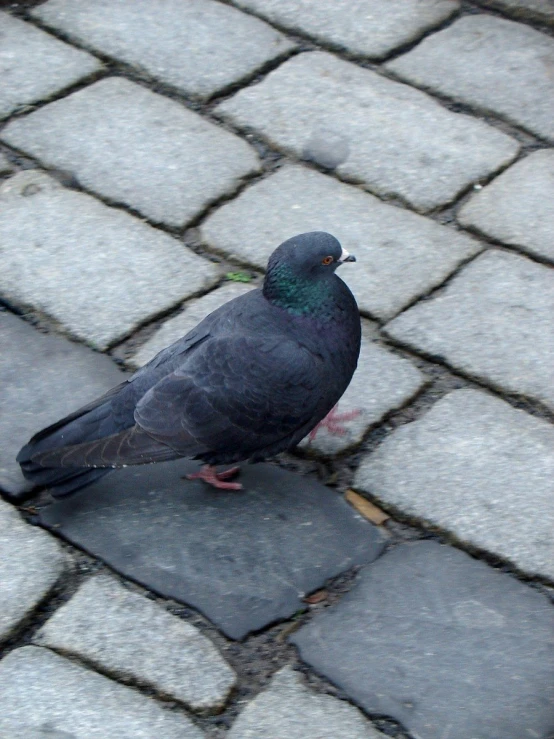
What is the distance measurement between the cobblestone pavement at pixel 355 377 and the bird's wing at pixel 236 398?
20cm

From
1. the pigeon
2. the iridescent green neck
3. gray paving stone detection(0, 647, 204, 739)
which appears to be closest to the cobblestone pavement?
gray paving stone detection(0, 647, 204, 739)

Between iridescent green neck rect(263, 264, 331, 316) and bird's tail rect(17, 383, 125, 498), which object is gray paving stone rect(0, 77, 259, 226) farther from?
bird's tail rect(17, 383, 125, 498)

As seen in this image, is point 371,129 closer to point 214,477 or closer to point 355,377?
point 355,377

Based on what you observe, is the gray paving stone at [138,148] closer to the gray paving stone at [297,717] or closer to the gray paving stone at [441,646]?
the gray paving stone at [441,646]

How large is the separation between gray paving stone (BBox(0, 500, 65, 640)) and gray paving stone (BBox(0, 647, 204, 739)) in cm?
12

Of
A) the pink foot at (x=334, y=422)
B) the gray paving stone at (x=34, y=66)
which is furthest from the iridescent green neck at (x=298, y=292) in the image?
the gray paving stone at (x=34, y=66)

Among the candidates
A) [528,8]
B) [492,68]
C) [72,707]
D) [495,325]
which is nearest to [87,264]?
Result: [495,325]

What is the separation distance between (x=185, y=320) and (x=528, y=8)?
7.04 ft

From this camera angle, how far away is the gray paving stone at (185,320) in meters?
3.15

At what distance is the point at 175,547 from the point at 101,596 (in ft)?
0.75

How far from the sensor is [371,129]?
3.90 meters

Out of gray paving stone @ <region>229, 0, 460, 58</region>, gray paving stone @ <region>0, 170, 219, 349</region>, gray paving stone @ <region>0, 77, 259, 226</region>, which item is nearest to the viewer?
gray paving stone @ <region>0, 170, 219, 349</region>

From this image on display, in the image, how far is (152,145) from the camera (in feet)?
12.6

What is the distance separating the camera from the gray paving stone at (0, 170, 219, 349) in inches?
129
